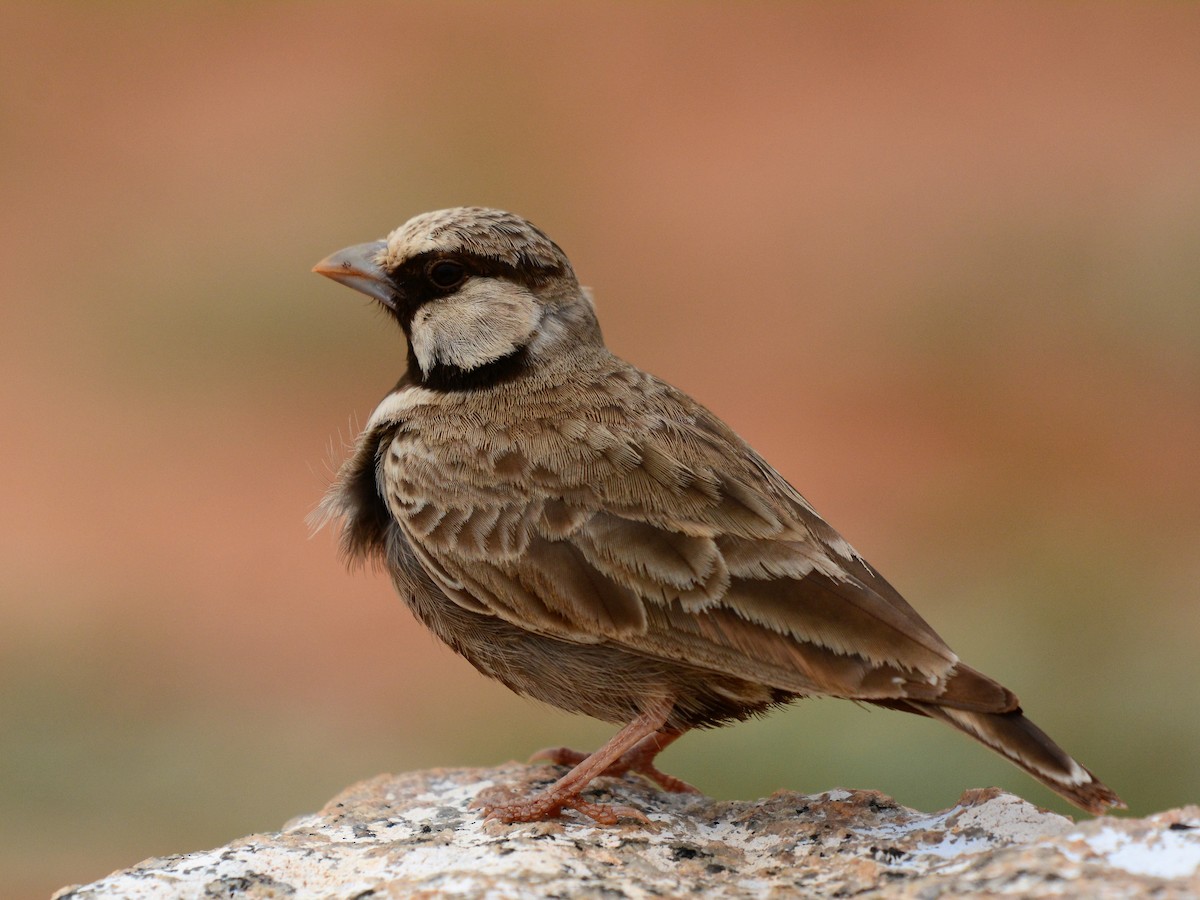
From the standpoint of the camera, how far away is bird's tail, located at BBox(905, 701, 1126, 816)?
4051 millimetres

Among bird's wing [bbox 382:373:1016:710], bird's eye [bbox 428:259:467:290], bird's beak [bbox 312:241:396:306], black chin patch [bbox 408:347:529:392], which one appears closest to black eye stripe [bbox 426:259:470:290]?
bird's eye [bbox 428:259:467:290]

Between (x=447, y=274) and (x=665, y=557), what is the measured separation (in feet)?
5.42

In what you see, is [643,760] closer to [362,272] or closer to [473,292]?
[473,292]

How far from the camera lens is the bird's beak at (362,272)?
5793 mm

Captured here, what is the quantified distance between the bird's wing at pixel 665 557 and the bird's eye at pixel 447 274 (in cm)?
77

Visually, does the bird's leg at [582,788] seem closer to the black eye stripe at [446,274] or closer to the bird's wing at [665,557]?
the bird's wing at [665,557]

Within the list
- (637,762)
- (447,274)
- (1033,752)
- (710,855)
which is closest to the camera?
(1033,752)

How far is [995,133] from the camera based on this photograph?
77.5 ft

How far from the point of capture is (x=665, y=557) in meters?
4.72

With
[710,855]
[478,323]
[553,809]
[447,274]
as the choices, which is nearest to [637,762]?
[553,809]

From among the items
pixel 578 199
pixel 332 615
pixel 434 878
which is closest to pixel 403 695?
pixel 332 615

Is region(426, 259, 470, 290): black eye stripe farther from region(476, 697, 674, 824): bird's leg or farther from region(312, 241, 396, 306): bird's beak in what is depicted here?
region(476, 697, 674, 824): bird's leg

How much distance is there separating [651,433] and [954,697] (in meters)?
1.53

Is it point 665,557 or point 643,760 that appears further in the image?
point 643,760
